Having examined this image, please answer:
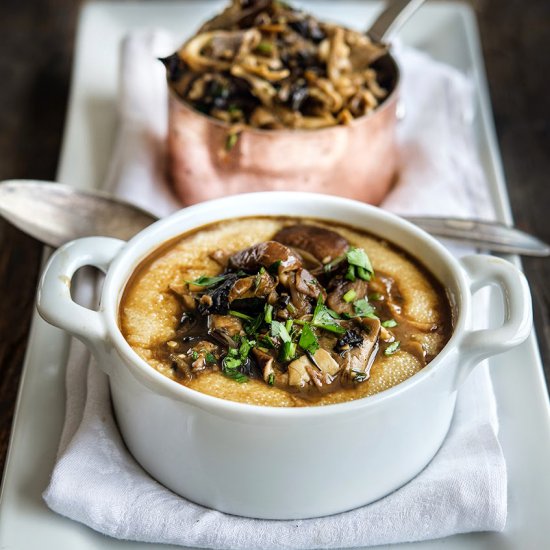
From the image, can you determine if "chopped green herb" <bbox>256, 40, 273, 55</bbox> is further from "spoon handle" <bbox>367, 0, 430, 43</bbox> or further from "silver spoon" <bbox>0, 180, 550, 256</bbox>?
"silver spoon" <bbox>0, 180, 550, 256</bbox>

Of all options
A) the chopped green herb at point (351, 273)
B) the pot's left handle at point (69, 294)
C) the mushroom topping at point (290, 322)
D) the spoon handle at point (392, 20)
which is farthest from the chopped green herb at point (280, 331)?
the spoon handle at point (392, 20)

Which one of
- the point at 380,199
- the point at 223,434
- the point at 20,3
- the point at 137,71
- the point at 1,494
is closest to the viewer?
the point at 223,434

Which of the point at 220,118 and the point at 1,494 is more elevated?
the point at 220,118

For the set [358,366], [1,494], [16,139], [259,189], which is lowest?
[16,139]

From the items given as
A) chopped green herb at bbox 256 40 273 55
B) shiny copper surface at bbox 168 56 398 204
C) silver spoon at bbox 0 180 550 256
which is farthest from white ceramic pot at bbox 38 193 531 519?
chopped green herb at bbox 256 40 273 55

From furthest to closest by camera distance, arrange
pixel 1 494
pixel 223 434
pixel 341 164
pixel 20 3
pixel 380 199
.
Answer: pixel 20 3 → pixel 380 199 → pixel 341 164 → pixel 1 494 → pixel 223 434

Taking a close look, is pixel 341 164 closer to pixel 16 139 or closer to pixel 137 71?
pixel 137 71

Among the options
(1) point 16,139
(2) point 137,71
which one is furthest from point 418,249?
(1) point 16,139

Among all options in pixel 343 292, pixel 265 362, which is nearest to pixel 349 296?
pixel 343 292

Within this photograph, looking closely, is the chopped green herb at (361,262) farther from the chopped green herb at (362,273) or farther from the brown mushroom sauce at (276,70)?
the brown mushroom sauce at (276,70)
